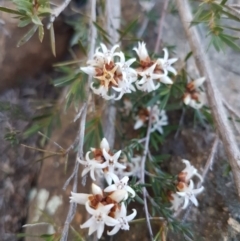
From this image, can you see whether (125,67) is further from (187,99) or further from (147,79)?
(187,99)

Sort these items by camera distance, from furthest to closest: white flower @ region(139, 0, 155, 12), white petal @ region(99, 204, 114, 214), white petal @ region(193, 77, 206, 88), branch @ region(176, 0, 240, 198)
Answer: white flower @ region(139, 0, 155, 12)
white petal @ region(193, 77, 206, 88)
branch @ region(176, 0, 240, 198)
white petal @ region(99, 204, 114, 214)

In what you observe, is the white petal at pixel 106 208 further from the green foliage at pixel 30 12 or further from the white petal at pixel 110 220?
the green foliage at pixel 30 12

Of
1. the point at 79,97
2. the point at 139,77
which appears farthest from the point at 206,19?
the point at 79,97

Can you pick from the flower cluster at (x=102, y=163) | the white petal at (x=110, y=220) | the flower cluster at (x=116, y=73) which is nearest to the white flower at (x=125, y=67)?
the flower cluster at (x=116, y=73)

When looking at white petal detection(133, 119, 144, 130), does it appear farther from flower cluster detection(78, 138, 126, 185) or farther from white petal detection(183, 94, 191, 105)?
flower cluster detection(78, 138, 126, 185)

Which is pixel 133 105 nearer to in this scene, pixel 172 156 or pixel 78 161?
pixel 172 156

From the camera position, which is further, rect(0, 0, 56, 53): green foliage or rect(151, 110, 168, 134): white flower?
rect(151, 110, 168, 134): white flower

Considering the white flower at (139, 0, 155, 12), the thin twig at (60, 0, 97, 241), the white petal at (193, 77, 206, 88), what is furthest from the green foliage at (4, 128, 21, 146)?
the white flower at (139, 0, 155, 12)
